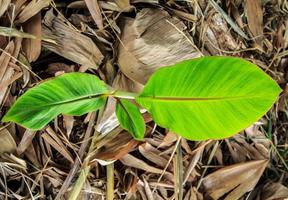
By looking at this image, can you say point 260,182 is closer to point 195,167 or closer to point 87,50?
point 195,167

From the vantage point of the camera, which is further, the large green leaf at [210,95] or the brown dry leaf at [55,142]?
the brown dry leaf at [55,142]

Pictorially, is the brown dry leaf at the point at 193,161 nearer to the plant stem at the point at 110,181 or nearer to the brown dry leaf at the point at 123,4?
the plant stem at the point at 110,181

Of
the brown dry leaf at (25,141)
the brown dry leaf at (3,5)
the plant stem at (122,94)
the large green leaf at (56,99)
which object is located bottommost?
the brown dry leaf at (25,141)

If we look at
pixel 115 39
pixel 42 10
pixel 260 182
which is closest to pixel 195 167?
pixel 260 182

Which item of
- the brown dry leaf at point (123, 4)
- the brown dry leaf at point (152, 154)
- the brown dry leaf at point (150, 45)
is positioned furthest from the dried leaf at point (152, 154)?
the brown dry leaf at point (123, 4)

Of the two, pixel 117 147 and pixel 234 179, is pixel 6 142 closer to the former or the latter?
pixel 117 147

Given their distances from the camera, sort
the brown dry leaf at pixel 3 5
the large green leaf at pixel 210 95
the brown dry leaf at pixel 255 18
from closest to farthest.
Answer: the large green leaf at pixel 210 95, the brown dry leaf at pixel 3 5, the brown dry leaf at pixel 255 18

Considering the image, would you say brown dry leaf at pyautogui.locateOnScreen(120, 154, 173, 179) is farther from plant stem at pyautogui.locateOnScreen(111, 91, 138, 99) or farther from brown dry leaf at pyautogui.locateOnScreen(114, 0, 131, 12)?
brown dry leaf at pyautogui.locateOnScreen(114, 0, 131, 12)
